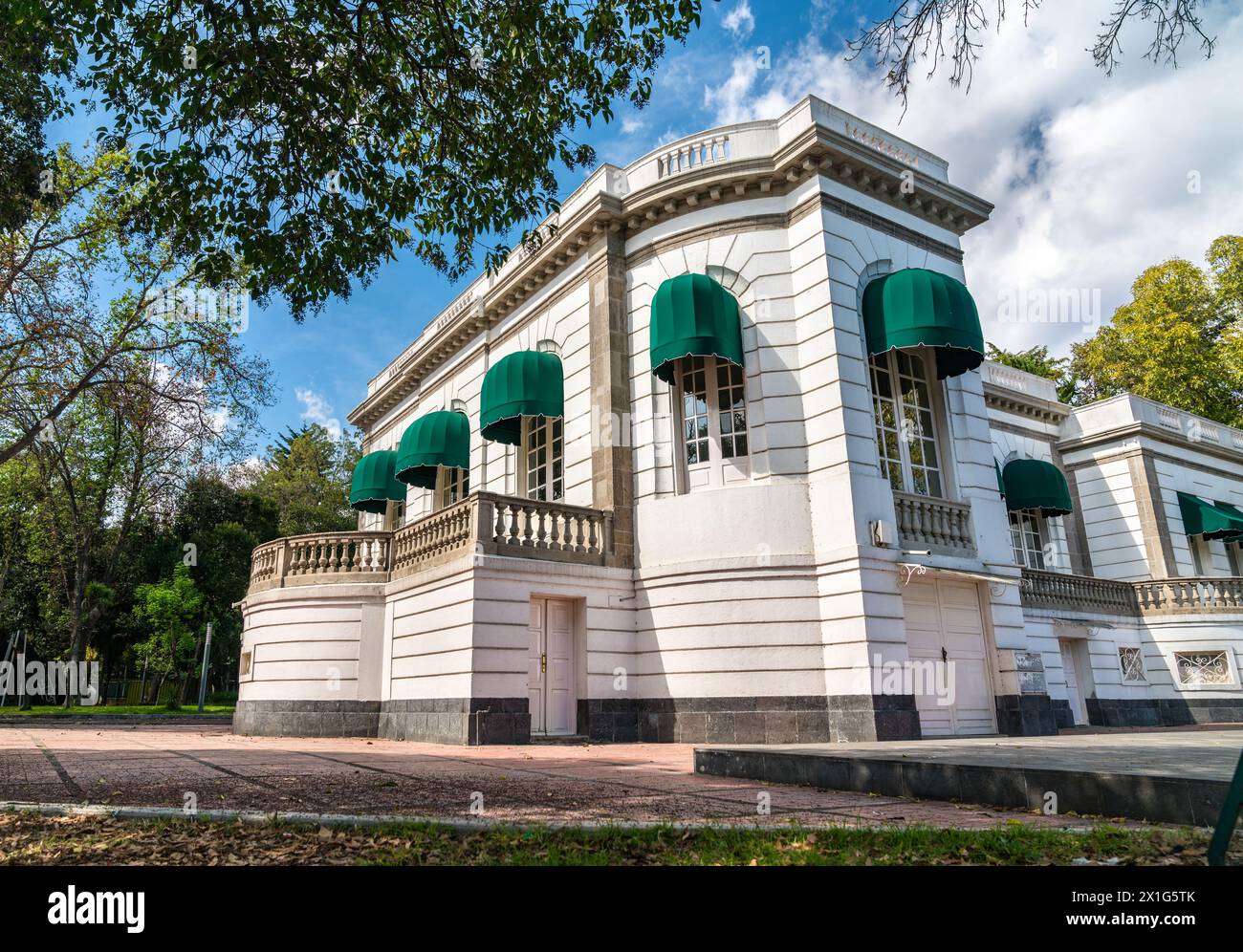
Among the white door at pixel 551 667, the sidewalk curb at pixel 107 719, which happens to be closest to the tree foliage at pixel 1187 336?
the white door at pixel 551 667

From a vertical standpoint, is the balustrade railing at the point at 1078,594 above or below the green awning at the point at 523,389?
below

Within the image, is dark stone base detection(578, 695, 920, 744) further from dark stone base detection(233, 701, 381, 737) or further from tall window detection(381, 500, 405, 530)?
tall window detection(381, 500, 405, 530)

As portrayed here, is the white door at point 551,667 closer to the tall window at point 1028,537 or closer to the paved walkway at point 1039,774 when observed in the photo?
the paved walkway at point 1039,774

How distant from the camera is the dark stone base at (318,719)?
1722 cm

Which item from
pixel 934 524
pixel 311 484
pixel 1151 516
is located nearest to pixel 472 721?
pixel 934 524

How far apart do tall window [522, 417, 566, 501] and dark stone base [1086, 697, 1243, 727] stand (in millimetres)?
16777

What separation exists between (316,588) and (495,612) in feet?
19.0

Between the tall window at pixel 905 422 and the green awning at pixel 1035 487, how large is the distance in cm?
847

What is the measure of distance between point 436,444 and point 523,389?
4.16m

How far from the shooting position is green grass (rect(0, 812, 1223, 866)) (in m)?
4.05

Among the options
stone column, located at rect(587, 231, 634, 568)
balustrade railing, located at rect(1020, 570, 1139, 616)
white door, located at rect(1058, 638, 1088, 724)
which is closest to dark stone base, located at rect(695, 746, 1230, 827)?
stone column, located at rect(587, 231, 634, 568)

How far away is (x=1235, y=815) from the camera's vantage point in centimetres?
346
